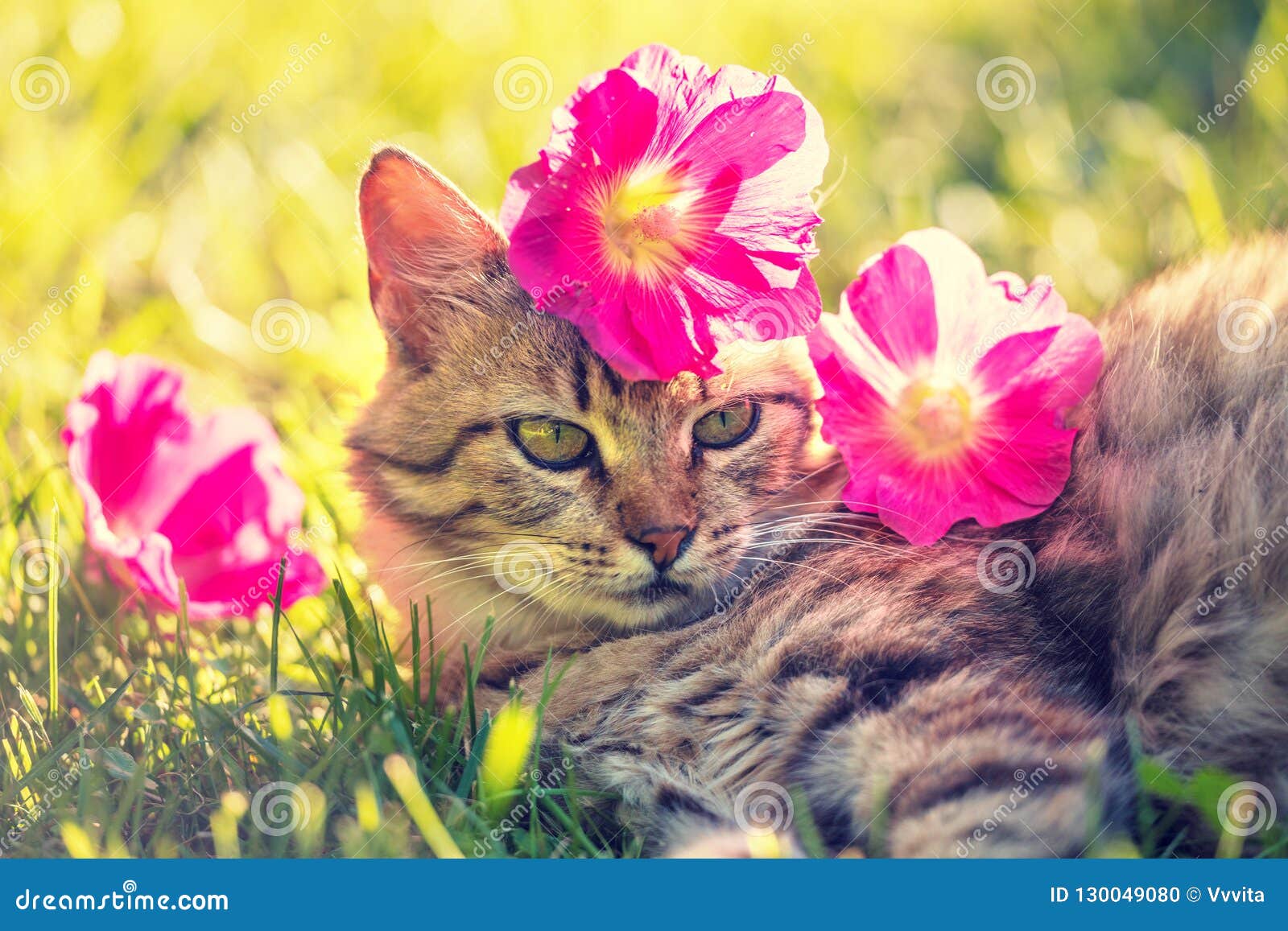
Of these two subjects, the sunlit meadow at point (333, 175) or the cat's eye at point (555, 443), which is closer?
the cat's eye at point (555, 443)

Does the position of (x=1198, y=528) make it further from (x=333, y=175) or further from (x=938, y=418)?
(x=333, y=175)

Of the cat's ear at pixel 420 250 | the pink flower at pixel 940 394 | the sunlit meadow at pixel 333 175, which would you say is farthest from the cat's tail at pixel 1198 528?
the cat's ear at pixel 420 250

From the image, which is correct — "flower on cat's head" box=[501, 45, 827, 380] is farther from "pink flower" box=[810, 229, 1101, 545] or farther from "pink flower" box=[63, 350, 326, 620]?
"pink flower" box=[63, 350, 326, 620]

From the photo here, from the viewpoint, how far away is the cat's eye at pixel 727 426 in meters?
1.44

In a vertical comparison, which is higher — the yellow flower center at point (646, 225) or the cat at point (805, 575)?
the yellow flower center at point (646, 225)

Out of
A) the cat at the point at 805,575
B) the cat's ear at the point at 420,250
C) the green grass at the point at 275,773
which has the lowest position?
the green grass at the point at 275,773

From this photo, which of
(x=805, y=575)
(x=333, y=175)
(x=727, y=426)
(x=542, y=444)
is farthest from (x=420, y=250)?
(x=333, y=175)

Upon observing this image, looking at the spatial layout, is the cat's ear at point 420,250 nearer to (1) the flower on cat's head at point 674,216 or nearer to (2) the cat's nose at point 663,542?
(1) the flower on cat's head at point 674,216

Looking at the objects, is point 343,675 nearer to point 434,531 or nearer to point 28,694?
point 434,531

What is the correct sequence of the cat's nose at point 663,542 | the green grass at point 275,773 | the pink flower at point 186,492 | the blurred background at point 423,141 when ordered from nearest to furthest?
the green grass at point 275,773
the cat's nose at point 663,542
the pink flower at point 186,492
the blurred background at point 423,141

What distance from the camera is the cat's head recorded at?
4.50 feet

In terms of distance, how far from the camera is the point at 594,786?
132 centimetres

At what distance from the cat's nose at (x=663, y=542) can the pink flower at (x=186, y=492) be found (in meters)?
0.60

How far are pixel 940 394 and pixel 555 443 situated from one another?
50 centimetres
